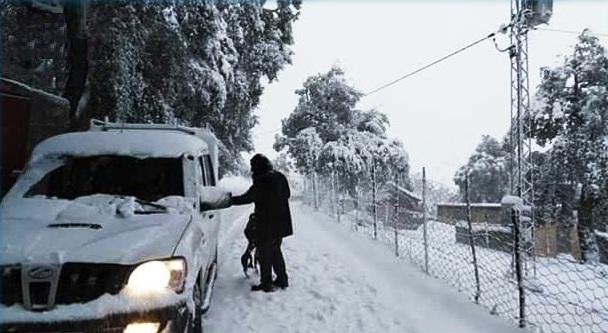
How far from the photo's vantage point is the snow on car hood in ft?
10.3

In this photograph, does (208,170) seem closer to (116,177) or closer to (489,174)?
(116,177)

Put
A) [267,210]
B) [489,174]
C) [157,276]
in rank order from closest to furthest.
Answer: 1. [157,276]
2. [267,210]
3. [489,174]

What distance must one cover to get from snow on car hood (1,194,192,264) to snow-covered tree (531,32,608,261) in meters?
17.9

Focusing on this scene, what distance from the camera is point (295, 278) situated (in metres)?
7.22

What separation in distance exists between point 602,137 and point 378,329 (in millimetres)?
17185

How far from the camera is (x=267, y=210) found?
620 centimetres

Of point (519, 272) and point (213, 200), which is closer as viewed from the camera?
point (213, 200)

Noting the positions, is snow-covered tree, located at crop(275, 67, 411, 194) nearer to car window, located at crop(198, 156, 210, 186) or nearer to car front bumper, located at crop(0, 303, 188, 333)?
car window, located at crop(198, 156, 210, 186)

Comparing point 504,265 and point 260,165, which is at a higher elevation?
point 260,165

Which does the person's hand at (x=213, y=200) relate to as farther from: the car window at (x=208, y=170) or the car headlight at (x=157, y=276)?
the car headlight at (x=157, y=276)

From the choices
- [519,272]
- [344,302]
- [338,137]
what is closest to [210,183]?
[344,302]

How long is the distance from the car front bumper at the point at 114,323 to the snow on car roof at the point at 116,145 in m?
1.79

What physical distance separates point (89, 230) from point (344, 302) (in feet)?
11.4

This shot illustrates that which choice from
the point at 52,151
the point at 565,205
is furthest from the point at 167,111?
the point at 565,205
